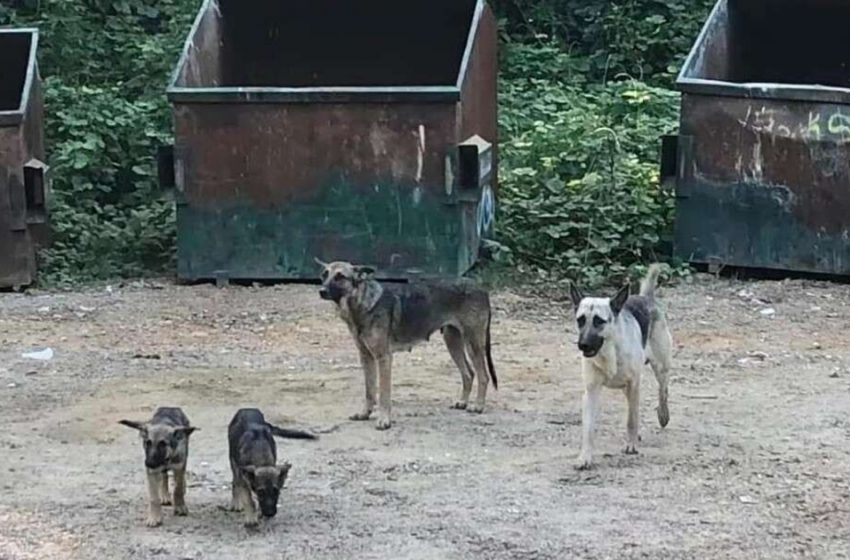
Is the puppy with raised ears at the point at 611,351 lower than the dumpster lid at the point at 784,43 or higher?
lower

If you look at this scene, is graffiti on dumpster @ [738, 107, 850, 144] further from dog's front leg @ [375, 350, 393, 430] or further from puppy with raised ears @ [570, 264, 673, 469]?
dog's front leg @ [375, 350, 393, 430]

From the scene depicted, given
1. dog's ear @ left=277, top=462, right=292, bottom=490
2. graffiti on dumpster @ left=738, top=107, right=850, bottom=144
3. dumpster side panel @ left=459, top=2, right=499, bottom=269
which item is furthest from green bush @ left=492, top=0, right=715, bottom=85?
dog's ear @ left=277, top=462, right=292, bottom=490

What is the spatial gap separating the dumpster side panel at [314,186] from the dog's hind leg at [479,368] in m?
2.55

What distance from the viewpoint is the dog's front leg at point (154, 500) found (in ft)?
19.8

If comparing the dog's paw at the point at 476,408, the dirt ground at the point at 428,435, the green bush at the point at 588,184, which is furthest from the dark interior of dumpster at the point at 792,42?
the dog's paw at the point at 476,408

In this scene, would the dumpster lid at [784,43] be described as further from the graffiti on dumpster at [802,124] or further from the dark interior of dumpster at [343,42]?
the dark interior of dumpster at [343,42]

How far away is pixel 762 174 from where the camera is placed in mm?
→ 10773

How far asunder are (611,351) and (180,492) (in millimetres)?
1886

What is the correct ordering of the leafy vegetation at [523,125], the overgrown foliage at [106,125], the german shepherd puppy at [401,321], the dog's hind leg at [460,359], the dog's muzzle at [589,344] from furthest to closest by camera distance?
the overgrown foliage at [106,125], the leafy vegetation at [523,125], the dog's hind leg at [460,359], the german shepherd puppy at [401,321], the dog's muzzle at [589,344]

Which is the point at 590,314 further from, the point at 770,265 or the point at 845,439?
the point at 770,265

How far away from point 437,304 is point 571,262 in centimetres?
333

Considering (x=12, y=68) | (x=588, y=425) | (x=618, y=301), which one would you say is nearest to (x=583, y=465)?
(x=588, y=425)

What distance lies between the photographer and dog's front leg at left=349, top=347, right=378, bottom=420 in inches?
304

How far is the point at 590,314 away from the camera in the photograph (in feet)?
22.2
